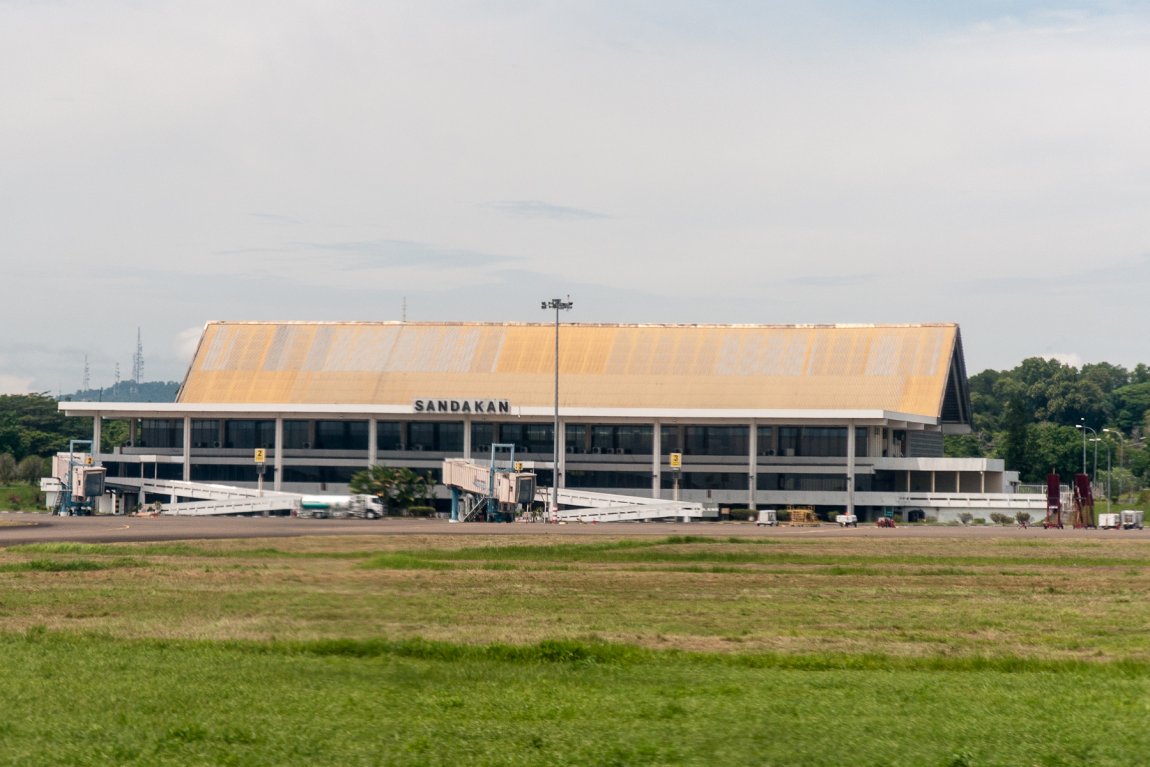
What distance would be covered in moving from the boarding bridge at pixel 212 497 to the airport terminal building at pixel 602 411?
543 cm

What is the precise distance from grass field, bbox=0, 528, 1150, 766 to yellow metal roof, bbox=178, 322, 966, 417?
107 meters

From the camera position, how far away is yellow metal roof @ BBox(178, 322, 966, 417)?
16300cm

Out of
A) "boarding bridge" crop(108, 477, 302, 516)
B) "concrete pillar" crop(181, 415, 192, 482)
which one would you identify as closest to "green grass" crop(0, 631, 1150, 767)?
"boarding bridge" crop(108, 477, 302, 516)

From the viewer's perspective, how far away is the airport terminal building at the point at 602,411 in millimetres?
155250

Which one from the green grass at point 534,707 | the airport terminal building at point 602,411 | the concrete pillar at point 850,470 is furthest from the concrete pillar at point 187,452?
the green grass at point 534,707

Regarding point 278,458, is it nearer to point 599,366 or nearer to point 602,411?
point 602,411

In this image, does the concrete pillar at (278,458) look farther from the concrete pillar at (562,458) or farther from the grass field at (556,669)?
the grass field at (556,669)

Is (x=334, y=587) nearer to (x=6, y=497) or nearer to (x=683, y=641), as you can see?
(x=683, y=641)

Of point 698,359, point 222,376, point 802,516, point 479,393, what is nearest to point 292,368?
point 222,376

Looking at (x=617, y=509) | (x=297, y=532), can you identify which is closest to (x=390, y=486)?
(x=617, y=509)

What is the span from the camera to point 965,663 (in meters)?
32.2

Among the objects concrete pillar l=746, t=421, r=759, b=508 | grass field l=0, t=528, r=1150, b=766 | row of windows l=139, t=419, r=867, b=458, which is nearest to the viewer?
grass field l=0, t=528, r=1150, b=766

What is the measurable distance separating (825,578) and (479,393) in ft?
356

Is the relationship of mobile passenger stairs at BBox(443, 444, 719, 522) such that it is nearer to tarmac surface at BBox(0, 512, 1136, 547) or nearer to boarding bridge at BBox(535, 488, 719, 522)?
boarding bridge at BBox(535, 488, 719, 522)
